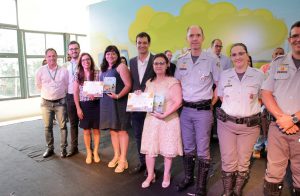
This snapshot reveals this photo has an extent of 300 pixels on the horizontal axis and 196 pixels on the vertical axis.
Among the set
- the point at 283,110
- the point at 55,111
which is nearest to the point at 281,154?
the point at 283,110

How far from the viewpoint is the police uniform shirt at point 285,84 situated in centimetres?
186

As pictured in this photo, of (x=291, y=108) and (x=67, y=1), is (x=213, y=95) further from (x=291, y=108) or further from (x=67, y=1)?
(x=67, y=1)

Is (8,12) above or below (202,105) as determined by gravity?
above

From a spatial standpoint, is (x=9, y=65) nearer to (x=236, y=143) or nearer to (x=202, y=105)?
(x=202, y=105)

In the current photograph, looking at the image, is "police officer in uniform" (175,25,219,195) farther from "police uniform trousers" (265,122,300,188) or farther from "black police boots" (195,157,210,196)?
"police uniform trousers" (265,122,300,188)

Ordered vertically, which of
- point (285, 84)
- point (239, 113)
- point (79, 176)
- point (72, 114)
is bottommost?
point (79, 176)

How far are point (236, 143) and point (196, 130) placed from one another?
1.29 feet

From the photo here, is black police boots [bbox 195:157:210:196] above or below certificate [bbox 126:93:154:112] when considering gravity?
below

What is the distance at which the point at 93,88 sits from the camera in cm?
311

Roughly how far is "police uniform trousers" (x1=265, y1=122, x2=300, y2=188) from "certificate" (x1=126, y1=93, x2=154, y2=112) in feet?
3.79

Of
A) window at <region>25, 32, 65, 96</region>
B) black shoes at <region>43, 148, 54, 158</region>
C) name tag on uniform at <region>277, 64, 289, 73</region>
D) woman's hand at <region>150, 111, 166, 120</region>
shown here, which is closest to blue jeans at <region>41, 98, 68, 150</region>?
black shoes at <region>43, 148, 54, 158</region>

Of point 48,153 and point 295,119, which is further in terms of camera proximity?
point 48,153

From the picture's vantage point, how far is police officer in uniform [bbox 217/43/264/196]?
84.7 inches

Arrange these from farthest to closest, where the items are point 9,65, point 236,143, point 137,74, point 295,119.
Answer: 1. point 9,65
2. point 137,74
3. point 236,143
4. point 295,119
